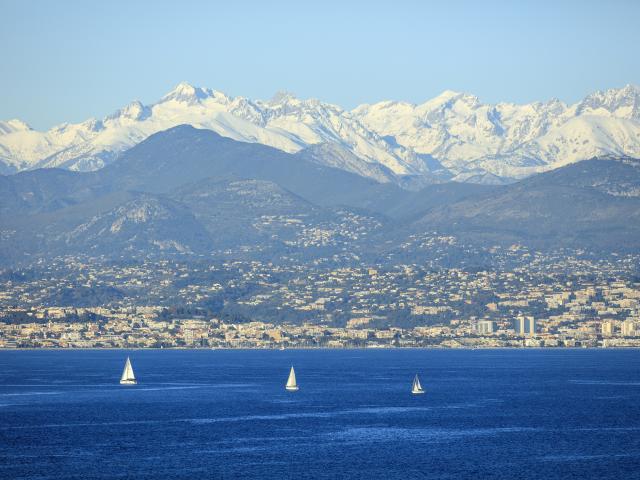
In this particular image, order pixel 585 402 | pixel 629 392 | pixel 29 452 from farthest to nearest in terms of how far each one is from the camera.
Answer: pixel 629 392 → pixel 585 402 → pixel 29 452

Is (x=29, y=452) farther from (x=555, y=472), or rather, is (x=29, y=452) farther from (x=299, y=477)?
(x=555, y=472)

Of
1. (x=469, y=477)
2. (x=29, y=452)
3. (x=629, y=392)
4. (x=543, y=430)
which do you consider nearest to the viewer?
(x=469, y=477)

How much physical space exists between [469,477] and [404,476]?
504 centimetres

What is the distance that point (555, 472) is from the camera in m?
121

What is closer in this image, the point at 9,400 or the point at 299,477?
the point at 299,477

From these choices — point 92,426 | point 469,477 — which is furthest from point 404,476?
point 92,426

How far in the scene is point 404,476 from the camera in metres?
119

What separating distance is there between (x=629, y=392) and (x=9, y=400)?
77.4 meters

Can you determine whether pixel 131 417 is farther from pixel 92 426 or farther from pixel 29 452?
pixel 29 452

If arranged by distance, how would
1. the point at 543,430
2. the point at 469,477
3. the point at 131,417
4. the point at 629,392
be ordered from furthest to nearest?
the point at 629,392
the point at 131,417
the point at 543,430
the point at 469,477

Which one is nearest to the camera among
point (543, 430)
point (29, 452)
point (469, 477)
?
point (469, 477)

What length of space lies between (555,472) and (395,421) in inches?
1532

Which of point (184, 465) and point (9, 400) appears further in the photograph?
point (9, 400)

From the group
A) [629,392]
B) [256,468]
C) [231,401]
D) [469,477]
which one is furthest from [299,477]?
[629,392]
